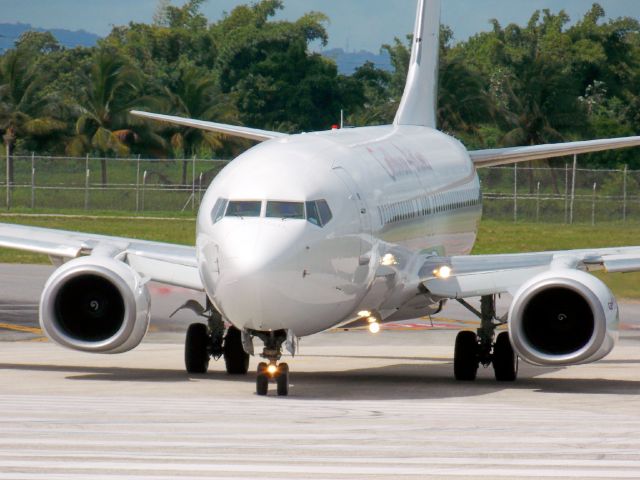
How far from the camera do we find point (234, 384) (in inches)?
837

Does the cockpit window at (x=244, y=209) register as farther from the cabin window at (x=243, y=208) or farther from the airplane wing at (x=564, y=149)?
the airplane wing at (x=564, y=149)

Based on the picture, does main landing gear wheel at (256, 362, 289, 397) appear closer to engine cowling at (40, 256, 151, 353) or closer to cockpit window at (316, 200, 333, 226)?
cockpit window at (316, 200, 333, 226)

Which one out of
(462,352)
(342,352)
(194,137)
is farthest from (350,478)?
(194,137)

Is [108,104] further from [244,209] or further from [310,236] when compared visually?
[310,236]

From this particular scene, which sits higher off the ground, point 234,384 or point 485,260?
point 485,260

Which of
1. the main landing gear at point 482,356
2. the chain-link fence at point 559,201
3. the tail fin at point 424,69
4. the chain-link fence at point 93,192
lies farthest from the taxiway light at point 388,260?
the chain-link fence at point 93,192

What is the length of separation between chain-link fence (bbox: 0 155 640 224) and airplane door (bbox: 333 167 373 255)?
4621 centimetres

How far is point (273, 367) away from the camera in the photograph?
63.1 feet

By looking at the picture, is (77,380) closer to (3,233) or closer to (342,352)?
(3,233)

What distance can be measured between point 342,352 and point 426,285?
6.56 meters

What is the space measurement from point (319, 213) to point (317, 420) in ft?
13.7

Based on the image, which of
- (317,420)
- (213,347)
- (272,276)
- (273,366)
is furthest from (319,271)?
(213,347)

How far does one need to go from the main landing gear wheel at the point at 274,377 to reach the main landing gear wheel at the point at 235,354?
3596 mm

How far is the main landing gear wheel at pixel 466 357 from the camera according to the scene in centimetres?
2280
